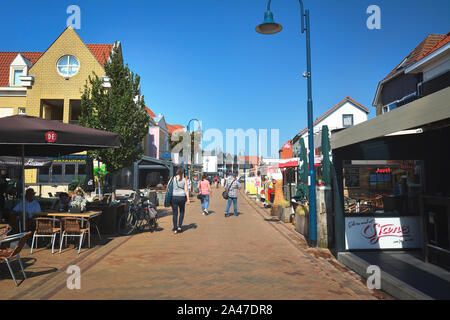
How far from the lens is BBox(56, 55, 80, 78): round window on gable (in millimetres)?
23328

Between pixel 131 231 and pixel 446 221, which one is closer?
pixel 446 221

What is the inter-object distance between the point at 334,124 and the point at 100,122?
105 ft

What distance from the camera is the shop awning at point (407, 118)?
316 centimetres

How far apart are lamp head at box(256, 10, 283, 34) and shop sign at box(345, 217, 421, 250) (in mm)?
5140

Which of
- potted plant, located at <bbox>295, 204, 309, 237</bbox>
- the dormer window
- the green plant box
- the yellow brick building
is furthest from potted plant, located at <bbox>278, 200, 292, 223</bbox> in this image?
the dormer window

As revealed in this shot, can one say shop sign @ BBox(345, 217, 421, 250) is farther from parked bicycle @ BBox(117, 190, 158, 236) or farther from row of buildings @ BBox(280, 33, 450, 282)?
parked bicycle @ BBox(117, 190, 158, 236)

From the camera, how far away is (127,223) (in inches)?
383

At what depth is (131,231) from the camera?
9.17m

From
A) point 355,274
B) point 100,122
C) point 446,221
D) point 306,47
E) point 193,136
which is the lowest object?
point 355,274

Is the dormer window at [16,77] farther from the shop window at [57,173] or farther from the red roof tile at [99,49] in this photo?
the shop window at [57,173]

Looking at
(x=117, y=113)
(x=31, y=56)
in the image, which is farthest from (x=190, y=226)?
(x=31, y=56)

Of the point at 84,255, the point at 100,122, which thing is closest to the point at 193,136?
the point at 100,122
